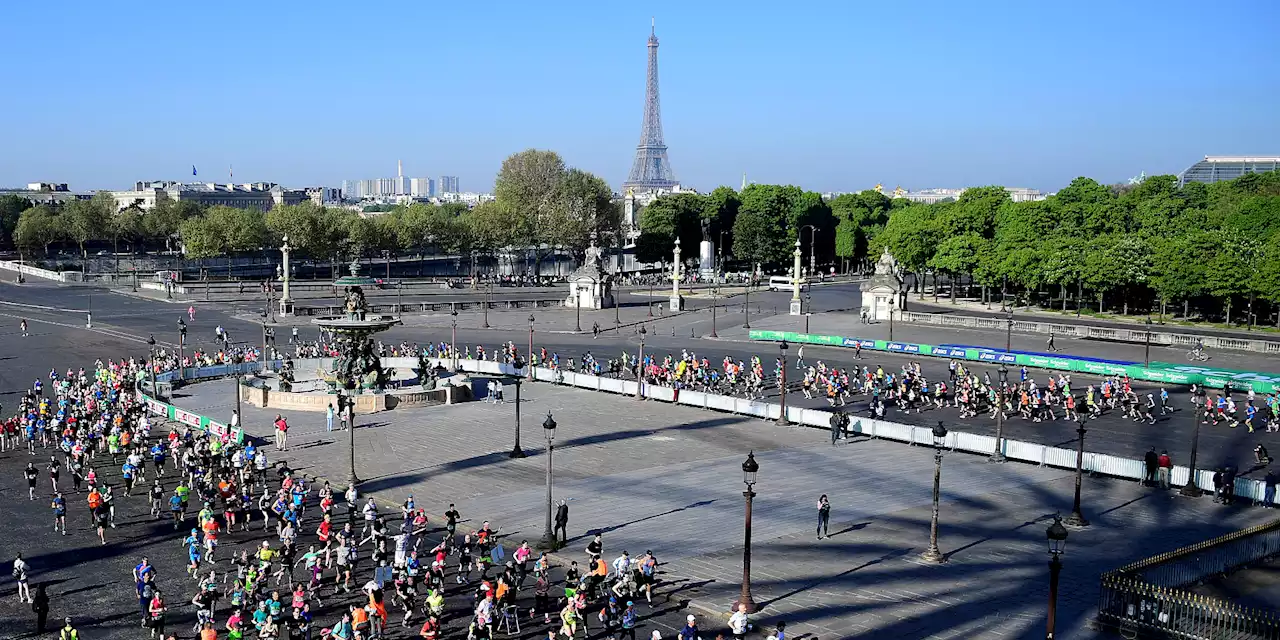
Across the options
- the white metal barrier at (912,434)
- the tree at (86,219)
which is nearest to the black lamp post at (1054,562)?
the white metal barrier at (912,434)

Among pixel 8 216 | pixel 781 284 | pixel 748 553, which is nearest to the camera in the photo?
pixel 748 553

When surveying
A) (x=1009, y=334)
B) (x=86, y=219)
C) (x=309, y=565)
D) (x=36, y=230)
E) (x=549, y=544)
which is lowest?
(x=549, y=544)

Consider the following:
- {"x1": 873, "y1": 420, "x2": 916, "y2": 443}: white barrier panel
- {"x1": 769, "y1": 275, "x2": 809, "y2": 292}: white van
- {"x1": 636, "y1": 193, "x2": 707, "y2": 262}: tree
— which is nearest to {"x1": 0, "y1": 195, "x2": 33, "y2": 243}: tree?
{"x1": 636, "y1": 193, "x2": 707, "y2": 262}: tree

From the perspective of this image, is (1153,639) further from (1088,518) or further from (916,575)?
(1088,518)

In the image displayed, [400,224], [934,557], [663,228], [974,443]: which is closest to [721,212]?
[663,228]

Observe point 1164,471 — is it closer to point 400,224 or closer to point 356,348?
point 356,348

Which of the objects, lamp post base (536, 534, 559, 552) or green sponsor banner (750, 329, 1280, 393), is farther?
green sponsor banner (750, 329, 1280, 393)

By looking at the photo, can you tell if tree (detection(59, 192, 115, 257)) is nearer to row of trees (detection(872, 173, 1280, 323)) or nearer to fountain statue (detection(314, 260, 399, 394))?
row of trees (detection(872, 173, 1280, 323))

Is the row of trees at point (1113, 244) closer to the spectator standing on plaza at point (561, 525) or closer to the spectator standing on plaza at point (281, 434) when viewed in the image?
the spectator standing on plaza at point (561, 525)
